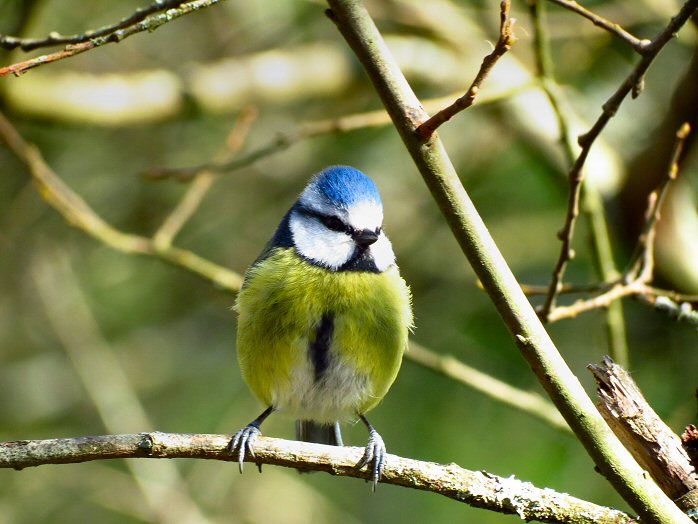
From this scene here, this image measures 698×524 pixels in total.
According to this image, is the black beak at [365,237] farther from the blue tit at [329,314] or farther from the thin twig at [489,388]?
the thin twig at [489,388]

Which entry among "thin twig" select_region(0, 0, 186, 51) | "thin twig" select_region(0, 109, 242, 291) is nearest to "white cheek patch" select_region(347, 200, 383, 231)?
"thin twig" select_region(0, 109, 242, 291)

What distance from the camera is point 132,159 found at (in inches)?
205

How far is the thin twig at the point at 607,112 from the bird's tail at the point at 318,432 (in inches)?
50.2

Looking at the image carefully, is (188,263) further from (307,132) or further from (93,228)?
(307,132)

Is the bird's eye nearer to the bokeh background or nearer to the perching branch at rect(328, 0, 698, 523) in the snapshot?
the perching branch at rect(328, 0, 698, 523)

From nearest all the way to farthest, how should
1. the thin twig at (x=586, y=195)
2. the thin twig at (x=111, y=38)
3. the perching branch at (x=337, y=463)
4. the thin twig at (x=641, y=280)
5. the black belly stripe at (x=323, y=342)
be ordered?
the thin twig at (x=111, y=38), the perching branch at (x=337, y=463), the thin twig at (x=641, y=280), the black belly stripe at (x=323, y=342), the thin twig at (x=586, y=195)

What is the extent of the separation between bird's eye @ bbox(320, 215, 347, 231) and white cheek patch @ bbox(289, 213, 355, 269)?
0.02m

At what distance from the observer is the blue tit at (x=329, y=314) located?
2.75 meters

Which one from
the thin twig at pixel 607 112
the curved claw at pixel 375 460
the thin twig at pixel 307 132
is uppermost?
the thin twig at pixel 307 132

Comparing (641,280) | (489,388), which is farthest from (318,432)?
(641,280)

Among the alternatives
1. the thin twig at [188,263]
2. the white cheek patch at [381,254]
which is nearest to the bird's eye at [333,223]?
the white cheek patch at [381,254]

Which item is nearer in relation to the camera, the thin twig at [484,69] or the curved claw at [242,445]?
the thin twig at [484,69]

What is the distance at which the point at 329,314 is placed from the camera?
2.75m

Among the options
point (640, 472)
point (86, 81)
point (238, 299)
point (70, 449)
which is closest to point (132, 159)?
point (86, 81)
